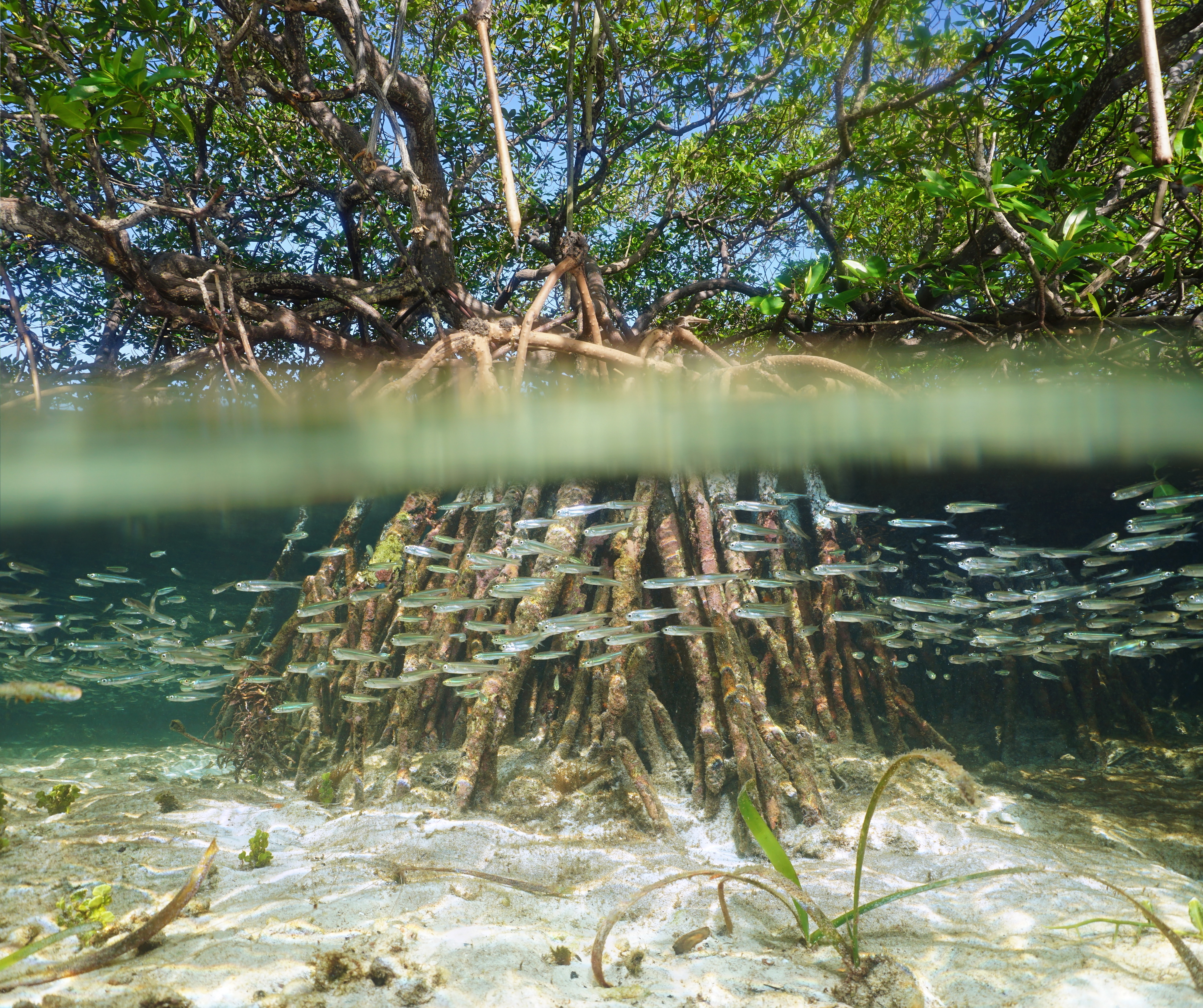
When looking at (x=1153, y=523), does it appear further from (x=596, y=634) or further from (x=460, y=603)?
(x=460, y=603)

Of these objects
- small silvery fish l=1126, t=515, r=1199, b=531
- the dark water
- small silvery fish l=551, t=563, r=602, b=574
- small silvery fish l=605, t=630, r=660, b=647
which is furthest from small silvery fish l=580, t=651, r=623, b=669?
small silvery fish l=1126, t=515, r=1199, b=531

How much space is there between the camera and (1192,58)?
18.2ft

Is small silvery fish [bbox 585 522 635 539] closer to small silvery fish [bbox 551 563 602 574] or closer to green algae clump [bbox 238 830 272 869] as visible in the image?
small silvery fish [bbox 551 563 602 574]

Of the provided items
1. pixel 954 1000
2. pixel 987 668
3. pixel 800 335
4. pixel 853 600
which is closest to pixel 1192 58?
pixel 800 335

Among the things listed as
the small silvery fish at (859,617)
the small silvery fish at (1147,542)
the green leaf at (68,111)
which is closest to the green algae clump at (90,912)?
the green leaf at (68,111)

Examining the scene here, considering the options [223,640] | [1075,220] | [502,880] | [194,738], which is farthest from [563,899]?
[194,738]

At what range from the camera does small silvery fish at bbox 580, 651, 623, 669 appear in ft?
15.4

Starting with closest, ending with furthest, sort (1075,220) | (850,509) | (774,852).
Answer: (774,852), (1075,220), (850,509)

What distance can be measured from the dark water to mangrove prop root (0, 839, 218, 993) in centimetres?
571

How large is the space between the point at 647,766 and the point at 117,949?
12.1 ft

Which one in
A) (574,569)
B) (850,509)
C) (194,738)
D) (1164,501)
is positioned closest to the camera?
(574,569)

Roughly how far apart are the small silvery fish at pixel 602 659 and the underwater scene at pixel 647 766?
1.9 inches

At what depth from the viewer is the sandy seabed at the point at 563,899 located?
7.60 feet

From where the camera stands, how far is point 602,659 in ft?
15.3
